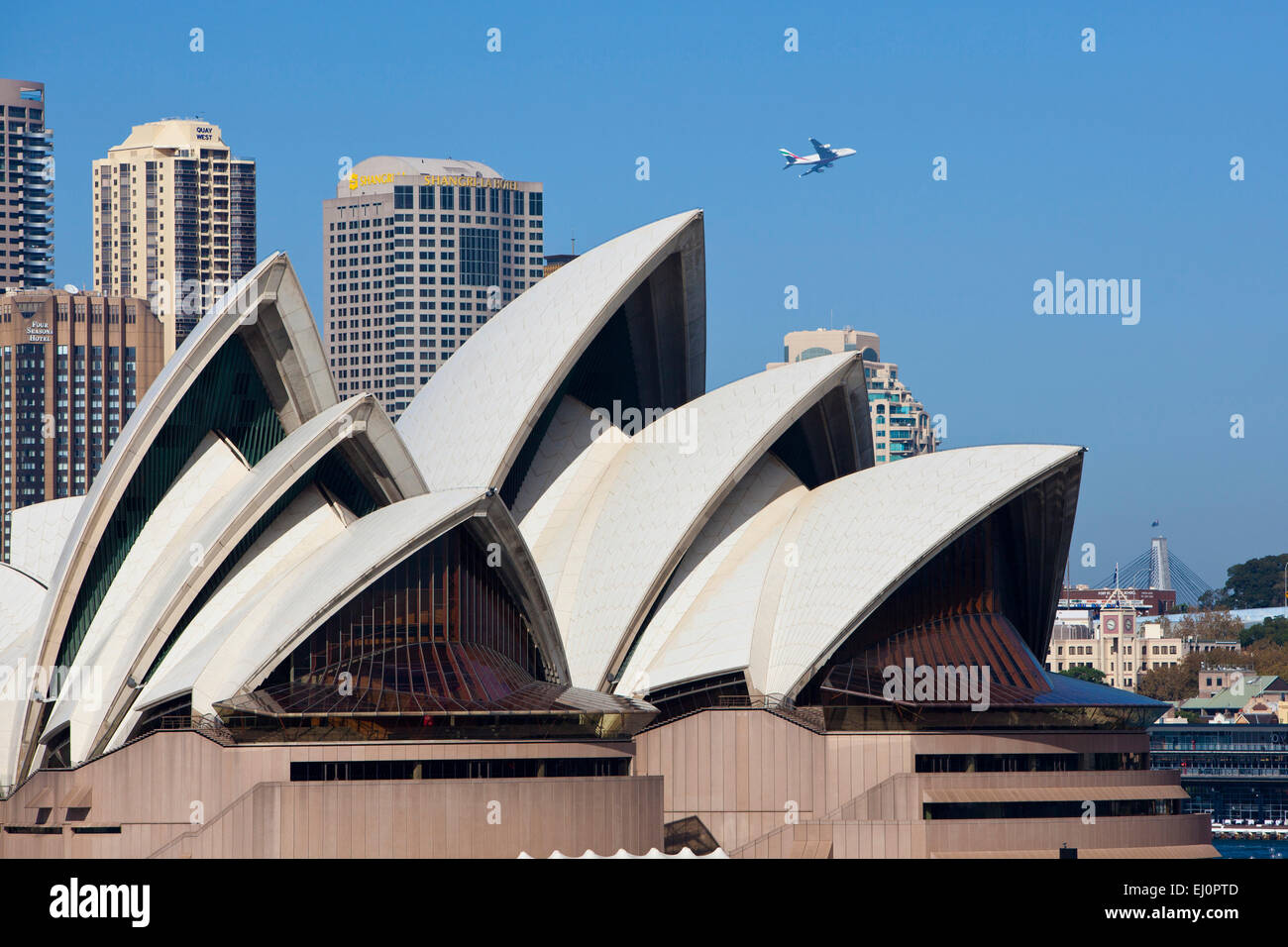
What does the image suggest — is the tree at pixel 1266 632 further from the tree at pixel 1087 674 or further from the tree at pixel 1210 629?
the tree at pixel 1087 674

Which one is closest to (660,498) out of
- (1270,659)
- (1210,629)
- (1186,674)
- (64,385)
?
(1186,674)

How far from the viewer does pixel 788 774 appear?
55969 mm

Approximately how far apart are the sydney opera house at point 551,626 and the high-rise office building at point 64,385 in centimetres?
11726

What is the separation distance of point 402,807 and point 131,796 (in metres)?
7.16

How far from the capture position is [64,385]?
180m

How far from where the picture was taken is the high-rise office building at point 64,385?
179 m

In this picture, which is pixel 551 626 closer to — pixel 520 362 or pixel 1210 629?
pixel 520 362

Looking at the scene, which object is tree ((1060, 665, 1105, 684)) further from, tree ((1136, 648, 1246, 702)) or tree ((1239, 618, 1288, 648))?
tree ((1239, 618, 1288, 648))

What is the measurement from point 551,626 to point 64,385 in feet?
438

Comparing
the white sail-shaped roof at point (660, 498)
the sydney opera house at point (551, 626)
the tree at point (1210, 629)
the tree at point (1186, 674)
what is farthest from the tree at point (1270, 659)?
the white sail-shaped roof at point (660, 498)
